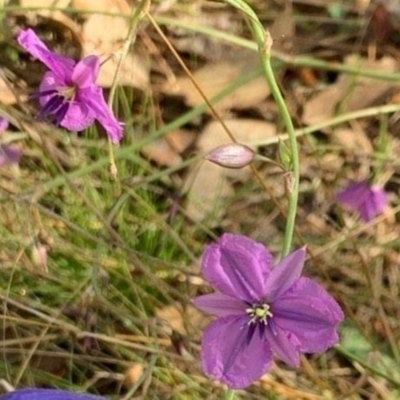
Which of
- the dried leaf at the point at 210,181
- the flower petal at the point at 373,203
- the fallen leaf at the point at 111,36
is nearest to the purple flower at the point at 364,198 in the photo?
the flower petal at the point at 373,203

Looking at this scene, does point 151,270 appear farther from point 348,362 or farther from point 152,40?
point 152,40

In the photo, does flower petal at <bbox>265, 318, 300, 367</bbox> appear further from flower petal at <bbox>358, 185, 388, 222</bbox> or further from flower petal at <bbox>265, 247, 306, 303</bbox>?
flower petal at <bbox>358, 185, 388, 222</bbox>

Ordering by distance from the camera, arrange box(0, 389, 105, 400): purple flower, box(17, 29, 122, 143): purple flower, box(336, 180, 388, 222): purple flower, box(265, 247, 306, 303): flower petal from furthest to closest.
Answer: box(336, 180, 388, 222): purple flower
box(17, 29, 122, 143): purple flower
box(265, 247, 306, 303): flower petal
box(0, 389, 105, 400): purple flower

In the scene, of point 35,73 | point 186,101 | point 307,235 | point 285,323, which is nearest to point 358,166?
point 307,235

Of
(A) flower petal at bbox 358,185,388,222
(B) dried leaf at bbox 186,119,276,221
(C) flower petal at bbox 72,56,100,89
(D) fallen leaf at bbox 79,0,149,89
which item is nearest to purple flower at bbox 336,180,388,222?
(A) flower petal at bbox 358,185,388,222

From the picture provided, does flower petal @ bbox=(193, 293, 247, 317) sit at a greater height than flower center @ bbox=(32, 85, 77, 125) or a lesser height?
lesser

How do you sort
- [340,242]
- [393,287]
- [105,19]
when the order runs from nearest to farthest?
[340,242] < [393,287] < [105,19]

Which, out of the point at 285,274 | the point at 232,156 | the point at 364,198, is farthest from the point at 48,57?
the point at 364,198
